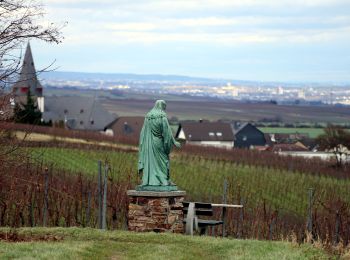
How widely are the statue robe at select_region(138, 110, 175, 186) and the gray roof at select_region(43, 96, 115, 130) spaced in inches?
4648

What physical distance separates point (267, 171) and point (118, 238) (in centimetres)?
3609

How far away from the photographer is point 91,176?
3972 centimetres

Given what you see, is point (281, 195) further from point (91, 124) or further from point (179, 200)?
point (91, 124)

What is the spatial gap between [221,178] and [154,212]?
27.2 metres

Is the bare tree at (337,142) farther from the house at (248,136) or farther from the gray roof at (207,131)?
the gray roof at (207,131)

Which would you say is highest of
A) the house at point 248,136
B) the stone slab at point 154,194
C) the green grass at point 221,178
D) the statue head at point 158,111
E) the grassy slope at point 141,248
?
the statue head at point 158,111

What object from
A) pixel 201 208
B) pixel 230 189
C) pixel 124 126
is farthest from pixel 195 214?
pixel 124 126

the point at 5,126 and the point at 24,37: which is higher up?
the point at 24,37

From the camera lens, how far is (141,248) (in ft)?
54.5

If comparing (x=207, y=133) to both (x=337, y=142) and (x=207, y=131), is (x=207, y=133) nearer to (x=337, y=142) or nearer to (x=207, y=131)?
(x=207, y=131)

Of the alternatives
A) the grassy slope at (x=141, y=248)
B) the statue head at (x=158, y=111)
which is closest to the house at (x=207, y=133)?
the statue head at (x=158, y=111)

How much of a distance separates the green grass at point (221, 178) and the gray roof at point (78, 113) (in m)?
84.8

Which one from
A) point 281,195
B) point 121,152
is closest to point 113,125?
point 121,152

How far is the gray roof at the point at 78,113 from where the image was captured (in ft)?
460
